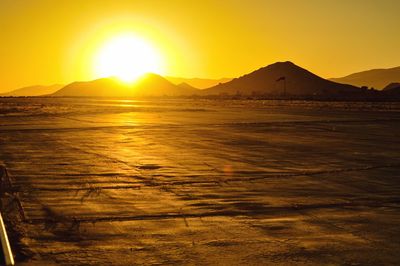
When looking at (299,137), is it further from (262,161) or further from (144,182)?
(144,182)

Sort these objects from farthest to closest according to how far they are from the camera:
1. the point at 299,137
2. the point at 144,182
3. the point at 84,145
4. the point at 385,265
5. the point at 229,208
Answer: the point at 299,137 < the point at 84,145 < the point at 144,182 < the point at 229,208 < the point at 385,265

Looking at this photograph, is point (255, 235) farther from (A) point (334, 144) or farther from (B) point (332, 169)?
(A) point (334, 144)

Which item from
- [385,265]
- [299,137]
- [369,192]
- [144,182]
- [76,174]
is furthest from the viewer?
[299,137]

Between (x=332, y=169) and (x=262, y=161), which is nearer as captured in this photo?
(x=332, y=169)

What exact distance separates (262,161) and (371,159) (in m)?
3.46

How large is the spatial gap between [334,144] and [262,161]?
21.4 feet

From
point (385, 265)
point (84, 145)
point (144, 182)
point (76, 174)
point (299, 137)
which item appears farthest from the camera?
point (299, 137)

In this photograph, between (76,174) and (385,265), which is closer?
(385,265)

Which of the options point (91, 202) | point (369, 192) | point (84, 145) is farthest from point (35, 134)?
point (369, 192)

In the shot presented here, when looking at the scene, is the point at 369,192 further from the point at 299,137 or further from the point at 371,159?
the point at 299,137

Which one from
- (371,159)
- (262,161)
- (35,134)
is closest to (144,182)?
(262,161)

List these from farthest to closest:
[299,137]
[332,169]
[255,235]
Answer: [299,137] < [332,169] < [255,235]

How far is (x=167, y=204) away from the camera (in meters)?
9.24

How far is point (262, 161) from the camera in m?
15.4
